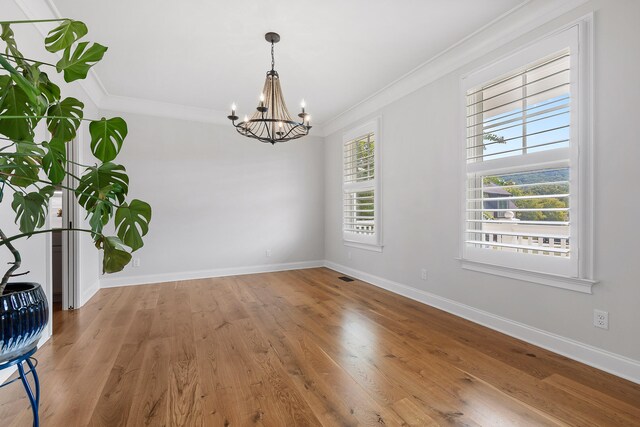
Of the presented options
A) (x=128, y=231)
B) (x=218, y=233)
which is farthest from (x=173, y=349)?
(x=218, y=233)

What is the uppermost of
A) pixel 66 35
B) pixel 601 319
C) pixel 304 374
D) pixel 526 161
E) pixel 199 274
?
pixel 66 35

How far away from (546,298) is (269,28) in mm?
3101

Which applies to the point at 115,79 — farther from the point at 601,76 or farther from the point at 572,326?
the point at 572,326

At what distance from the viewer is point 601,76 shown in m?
2.01

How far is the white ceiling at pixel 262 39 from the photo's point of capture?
236 cm

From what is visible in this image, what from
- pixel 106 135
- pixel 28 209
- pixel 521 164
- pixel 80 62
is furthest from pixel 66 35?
pixel 521 164

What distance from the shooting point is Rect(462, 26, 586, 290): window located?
2154 millimetres

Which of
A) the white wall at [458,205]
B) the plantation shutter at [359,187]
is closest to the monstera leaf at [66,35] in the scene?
the white wall at [458,205]

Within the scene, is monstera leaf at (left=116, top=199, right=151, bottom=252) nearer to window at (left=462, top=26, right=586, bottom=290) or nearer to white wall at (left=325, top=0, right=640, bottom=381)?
window at (left=462, top=26, right=586, bottom=290)

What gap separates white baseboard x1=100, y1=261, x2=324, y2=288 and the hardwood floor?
Result: 3.61 feet

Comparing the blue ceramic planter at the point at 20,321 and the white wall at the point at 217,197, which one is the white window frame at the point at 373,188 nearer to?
the white wall at the point at 217,197

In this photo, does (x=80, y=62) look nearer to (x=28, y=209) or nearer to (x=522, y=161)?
(x=28, y=209)

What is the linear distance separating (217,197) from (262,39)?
8.61 ft

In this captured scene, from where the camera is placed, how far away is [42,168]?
1.05m
